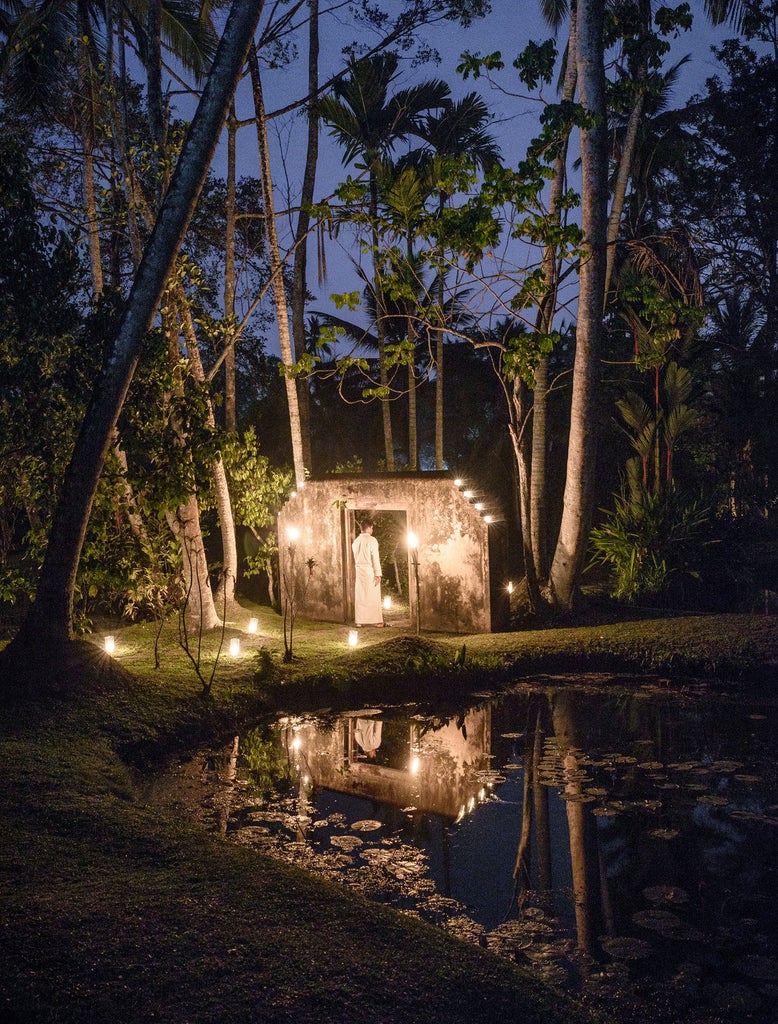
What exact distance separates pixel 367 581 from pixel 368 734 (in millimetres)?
4809

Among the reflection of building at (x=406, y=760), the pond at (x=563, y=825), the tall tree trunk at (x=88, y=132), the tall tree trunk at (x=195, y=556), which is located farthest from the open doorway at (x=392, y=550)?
the pond at (x=563, y=825)

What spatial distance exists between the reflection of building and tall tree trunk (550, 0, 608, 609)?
4.28 metres

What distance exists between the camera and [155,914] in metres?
3.91

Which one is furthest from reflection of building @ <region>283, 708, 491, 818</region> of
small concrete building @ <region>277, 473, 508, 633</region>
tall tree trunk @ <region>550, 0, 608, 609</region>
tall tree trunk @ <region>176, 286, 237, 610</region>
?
tall tree trunk @ <region>176, 286, 237, 610</region>

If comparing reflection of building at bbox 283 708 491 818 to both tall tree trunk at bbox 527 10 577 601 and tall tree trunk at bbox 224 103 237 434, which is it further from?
tall tree trunk at bbox 224 103 237 434

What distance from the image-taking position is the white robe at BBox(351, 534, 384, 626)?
1311cm

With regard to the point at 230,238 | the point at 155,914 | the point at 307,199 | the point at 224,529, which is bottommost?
the point at 155,914

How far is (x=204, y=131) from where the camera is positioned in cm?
820

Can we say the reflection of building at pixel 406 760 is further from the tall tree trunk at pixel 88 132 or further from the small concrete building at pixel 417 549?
Answer: the tall tree trunk at pixel 88 132

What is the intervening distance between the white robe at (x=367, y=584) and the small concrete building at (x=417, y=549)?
0.42 meters

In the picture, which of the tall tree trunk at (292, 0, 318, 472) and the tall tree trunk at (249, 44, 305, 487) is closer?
the tall tree trunk at (249, 44, 305, 487)

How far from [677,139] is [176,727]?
75.4 ft

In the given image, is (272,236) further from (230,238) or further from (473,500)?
(473,500)

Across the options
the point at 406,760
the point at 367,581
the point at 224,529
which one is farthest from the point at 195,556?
the point at 406,760
